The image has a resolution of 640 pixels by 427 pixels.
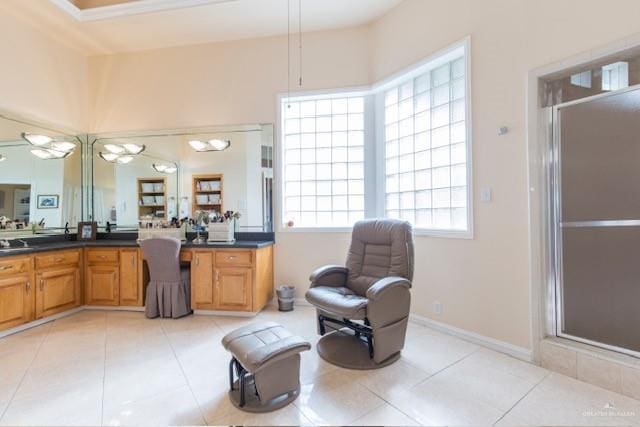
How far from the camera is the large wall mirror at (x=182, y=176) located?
12.8ft

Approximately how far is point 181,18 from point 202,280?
→ 10.3ft

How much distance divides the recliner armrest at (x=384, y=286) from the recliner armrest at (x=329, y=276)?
0.63 metres

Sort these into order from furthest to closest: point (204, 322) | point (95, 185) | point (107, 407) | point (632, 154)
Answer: point (95, 185) < point (204, 322) < point (632, 154) < point (107, 407)

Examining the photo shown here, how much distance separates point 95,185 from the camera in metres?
4.15

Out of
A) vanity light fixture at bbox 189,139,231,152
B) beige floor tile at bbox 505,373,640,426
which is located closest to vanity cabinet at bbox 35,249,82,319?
vanity light fixture at bbox 189,139,231,152

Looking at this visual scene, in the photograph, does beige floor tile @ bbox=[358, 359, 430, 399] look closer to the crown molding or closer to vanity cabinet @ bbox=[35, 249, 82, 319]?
vanity cabinet @ bbox=[35, 249, 82, 319]

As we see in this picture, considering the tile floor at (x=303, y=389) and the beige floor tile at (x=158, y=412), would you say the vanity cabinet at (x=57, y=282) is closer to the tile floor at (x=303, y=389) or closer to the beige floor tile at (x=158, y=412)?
the tile floor at (x=303, y=389)

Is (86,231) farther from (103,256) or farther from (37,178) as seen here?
(37,178)

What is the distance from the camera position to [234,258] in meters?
3.40

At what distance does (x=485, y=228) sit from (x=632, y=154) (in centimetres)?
105

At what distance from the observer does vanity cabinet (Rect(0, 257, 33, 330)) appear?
9.44 ft

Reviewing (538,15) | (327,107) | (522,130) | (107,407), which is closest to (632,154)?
(522,130)

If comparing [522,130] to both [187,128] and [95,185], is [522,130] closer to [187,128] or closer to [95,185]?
[187,128]

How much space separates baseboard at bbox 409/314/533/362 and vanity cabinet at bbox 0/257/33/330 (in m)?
4.07
